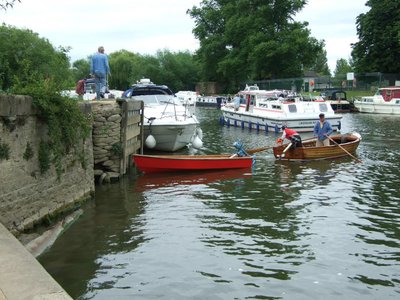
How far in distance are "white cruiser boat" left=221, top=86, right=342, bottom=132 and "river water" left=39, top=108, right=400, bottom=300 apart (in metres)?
14.4

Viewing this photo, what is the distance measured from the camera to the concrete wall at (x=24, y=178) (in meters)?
8.49

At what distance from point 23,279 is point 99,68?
12012mm

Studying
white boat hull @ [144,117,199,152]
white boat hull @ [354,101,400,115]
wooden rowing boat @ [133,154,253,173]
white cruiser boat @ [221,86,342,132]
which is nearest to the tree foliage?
white boat hull @ [354,101,400,115]

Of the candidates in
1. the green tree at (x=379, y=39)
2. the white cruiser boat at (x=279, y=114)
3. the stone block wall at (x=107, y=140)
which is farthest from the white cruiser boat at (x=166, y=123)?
the green tree at (x=379, y=39)

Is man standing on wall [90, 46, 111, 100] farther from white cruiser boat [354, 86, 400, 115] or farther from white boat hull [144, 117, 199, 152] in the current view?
white cruiser boat [354, 86, 400, 115]

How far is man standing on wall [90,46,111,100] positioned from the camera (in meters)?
16.4

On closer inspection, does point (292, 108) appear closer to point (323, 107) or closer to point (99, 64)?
point (323, 107)

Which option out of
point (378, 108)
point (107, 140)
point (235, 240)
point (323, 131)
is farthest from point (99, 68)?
point (378, 108)

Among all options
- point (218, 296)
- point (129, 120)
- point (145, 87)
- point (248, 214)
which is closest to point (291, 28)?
point (145, 87)

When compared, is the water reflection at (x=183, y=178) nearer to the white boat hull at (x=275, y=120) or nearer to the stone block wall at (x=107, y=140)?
the stone block wall at (x=107, y=140)

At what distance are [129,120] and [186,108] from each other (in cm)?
714

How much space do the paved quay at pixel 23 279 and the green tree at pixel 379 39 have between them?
203ft

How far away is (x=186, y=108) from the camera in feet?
75.5

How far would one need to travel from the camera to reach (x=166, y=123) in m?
20.2
